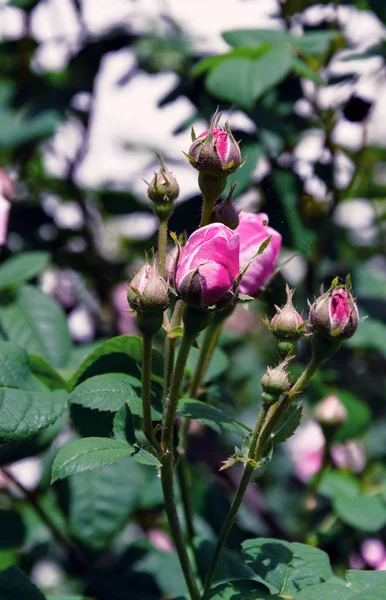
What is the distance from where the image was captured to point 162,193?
77cm

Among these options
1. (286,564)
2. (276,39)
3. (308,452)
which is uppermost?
(276,39)

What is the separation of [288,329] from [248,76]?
2.07 feet

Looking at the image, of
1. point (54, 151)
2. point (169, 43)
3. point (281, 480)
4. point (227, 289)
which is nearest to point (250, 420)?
point (281, 480)

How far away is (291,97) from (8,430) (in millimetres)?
964

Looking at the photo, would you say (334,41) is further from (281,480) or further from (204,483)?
(281,480)

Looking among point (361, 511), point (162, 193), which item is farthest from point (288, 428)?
point (361, 511)

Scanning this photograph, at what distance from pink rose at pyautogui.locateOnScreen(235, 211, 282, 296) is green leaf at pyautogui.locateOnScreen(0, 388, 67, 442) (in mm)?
256

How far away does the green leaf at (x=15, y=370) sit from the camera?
0.85 meters

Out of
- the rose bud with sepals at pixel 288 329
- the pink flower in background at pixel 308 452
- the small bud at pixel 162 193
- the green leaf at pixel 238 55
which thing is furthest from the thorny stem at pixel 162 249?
the pink flower in background at pixel 308 452

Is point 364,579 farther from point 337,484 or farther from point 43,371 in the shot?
point 337,484

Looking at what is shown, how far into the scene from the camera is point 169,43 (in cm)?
171

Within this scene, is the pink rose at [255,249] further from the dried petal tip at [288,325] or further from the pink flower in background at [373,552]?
the pink flower in background at [373,552]

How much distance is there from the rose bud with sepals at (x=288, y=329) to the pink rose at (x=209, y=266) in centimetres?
7

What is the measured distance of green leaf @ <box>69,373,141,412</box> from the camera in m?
0.77
